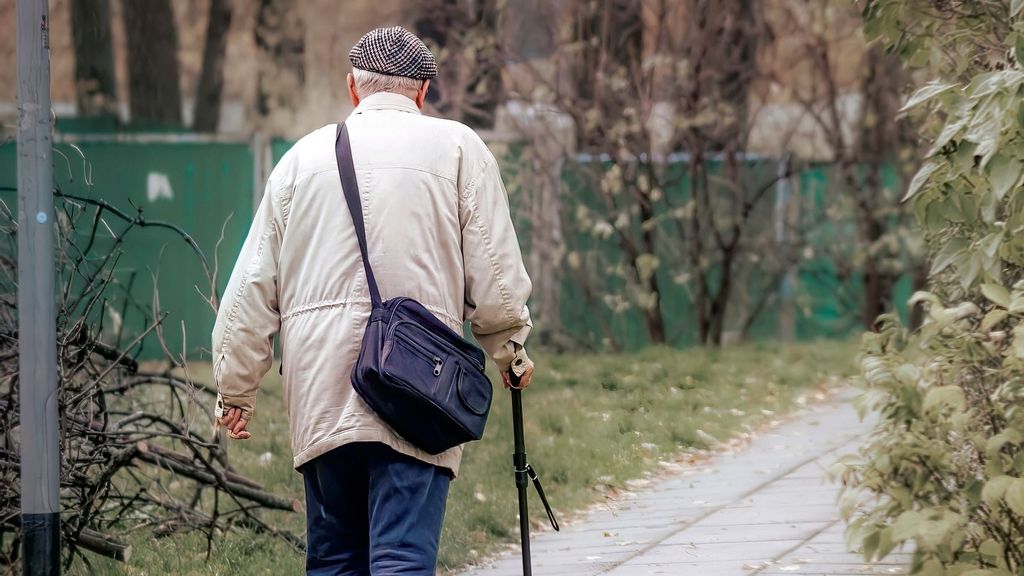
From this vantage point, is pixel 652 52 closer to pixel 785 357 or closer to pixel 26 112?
pixel 785 357

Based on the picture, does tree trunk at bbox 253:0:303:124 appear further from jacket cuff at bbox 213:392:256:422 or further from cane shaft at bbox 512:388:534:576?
jacket cuff at bbox 213:392:256:422

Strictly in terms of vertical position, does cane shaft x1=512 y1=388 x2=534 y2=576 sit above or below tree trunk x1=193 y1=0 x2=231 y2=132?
below

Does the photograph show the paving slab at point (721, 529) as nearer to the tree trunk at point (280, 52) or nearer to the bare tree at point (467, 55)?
the bare tree at point (467, 55)

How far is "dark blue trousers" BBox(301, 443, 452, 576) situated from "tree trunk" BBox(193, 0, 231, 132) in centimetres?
1627

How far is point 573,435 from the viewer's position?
816cm

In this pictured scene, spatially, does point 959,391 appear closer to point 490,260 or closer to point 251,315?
point 490,260

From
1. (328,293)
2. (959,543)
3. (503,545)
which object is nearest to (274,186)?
(328,293)

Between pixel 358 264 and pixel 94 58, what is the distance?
16.4 m

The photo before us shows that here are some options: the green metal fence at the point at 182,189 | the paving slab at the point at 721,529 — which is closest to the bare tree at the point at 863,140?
the green metal fence at the point at 182,189

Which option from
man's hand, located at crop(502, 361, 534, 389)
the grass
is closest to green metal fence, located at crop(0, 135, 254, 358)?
the grass

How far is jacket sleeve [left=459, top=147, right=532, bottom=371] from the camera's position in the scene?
12.9 feet

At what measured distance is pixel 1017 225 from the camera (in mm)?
3902

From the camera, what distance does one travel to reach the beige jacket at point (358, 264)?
383 cm

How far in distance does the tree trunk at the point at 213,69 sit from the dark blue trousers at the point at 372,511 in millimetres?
16266
